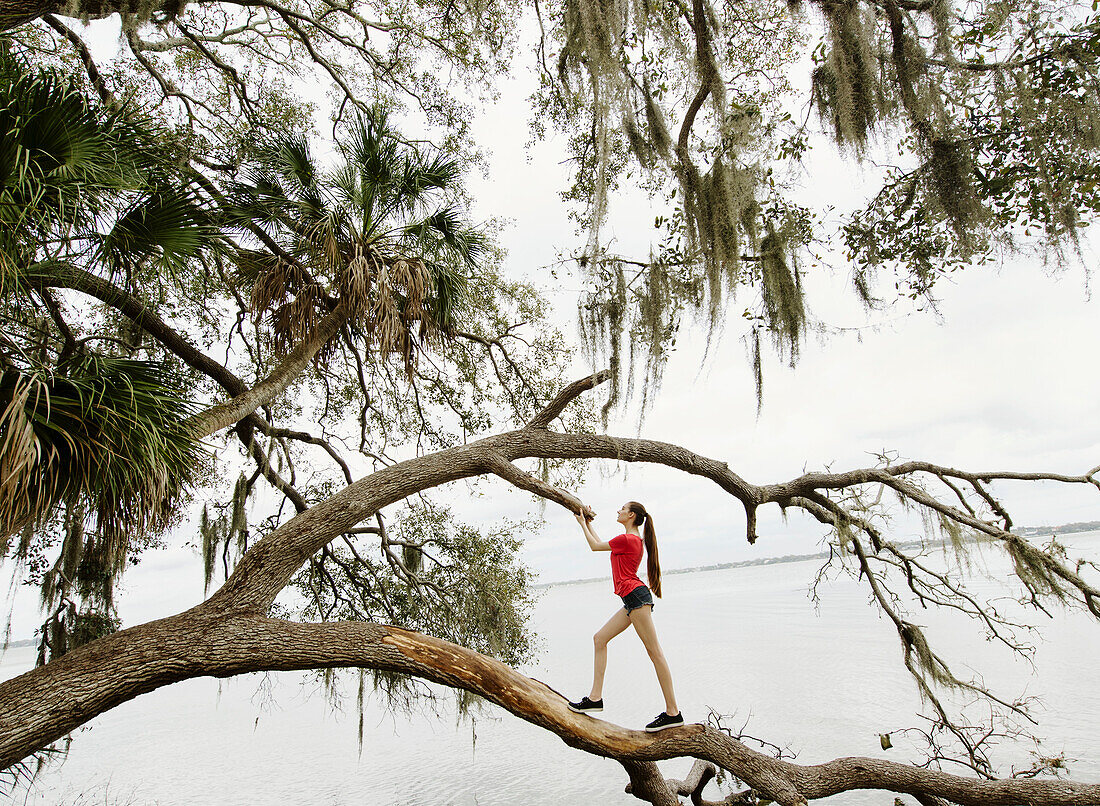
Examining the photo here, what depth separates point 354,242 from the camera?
199 inches

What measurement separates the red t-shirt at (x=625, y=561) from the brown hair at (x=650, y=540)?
19 centimetres

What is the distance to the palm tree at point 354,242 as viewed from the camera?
496 centimetres

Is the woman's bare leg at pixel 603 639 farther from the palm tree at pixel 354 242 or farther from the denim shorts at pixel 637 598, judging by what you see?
the palm tree at pixel 354 242

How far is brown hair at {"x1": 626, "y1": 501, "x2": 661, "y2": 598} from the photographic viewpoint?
406 centimetres

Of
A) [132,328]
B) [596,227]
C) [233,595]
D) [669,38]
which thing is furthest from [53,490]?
[669,38]

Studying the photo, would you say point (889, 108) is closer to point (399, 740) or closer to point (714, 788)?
point (714, 788)

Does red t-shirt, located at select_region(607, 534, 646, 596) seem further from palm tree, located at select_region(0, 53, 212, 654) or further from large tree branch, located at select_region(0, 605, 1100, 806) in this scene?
palm tree, located at select_region(0, 53, 212, 654)

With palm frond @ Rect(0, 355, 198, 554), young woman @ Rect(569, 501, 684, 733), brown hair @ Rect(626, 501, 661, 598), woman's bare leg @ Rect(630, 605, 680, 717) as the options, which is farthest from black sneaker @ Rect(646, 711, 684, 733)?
palm frond @ Rect(0, 355, 198, 554)

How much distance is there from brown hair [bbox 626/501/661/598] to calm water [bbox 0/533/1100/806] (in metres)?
2.74

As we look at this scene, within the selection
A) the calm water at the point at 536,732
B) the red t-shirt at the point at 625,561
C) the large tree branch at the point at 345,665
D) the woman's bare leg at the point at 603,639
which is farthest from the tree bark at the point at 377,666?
the calm water at the point at 536,732

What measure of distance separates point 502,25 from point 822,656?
16270 millimetres

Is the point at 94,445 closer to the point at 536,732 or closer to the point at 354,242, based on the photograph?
the point at 354,242

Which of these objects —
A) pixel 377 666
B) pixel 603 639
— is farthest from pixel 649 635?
pixel 377 666

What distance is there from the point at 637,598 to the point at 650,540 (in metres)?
0.50
